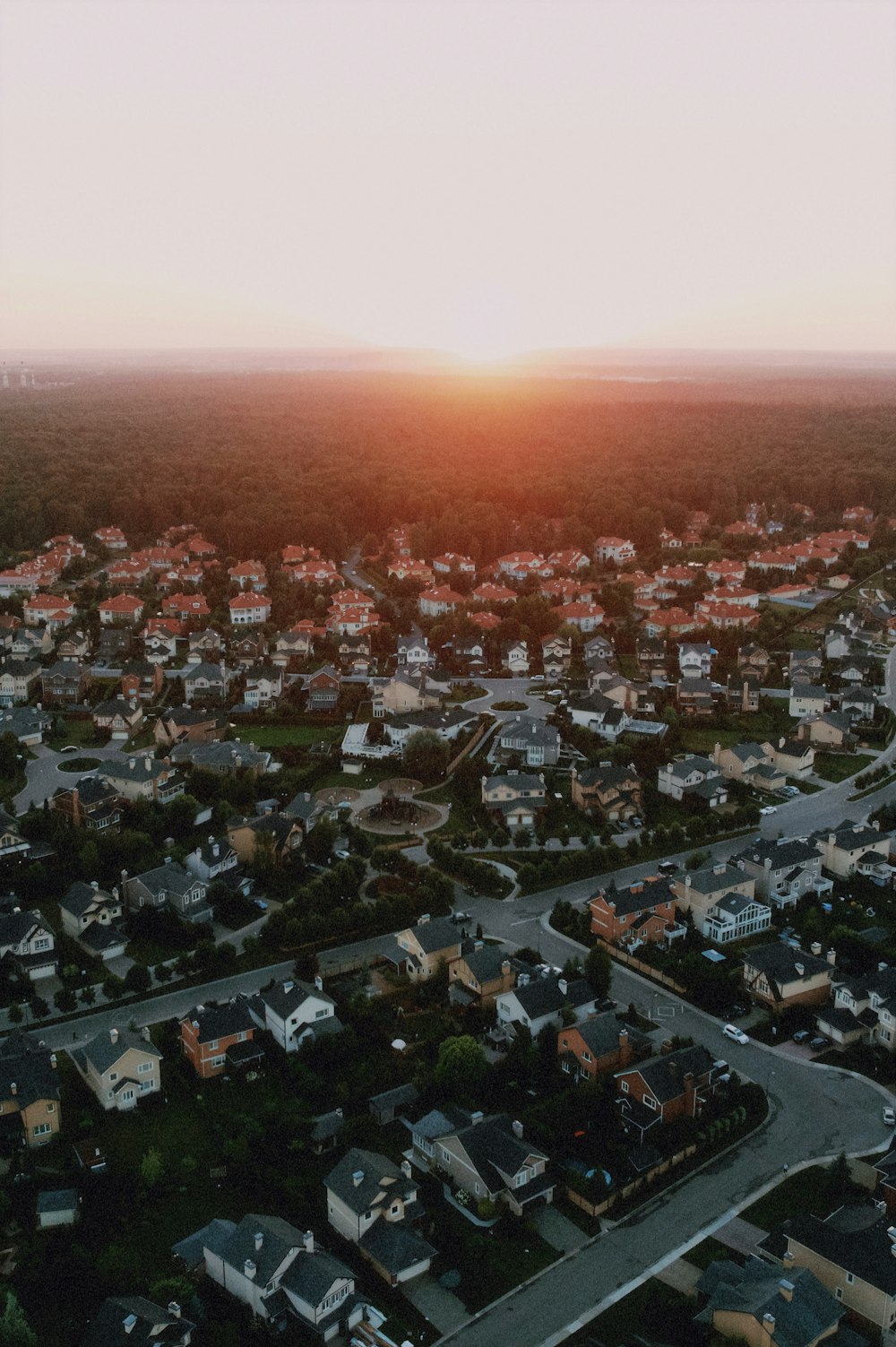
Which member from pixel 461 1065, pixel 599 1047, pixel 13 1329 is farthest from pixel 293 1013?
pixel 13 1329

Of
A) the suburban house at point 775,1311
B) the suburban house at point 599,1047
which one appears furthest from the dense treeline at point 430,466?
the suburban house at point 775,1311

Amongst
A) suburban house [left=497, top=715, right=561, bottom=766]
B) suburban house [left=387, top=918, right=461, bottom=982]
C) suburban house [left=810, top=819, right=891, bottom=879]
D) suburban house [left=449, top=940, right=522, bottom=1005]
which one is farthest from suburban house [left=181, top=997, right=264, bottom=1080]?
suburban house [left=497, top=715, right=561, bottom=766]

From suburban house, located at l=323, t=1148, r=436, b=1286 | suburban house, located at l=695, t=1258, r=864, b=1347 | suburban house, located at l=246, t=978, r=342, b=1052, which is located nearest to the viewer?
suburban house, located at l=695, t=1258, r=864, b=1347

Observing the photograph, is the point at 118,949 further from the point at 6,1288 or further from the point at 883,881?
the point at 883,881

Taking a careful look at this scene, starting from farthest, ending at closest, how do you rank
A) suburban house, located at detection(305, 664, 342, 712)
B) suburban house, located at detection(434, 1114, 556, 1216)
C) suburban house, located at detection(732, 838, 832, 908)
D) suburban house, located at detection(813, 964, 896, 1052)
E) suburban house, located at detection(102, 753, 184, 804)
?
1. suburban house, located at detection(305, 664, 342, 712)
2. suburban house, located at detection(102, 753, 184, 804)
3. suburban house, located at detection(732, 838, 832, 908)
4. suburban house, located at detection(813, 964, 896, 1052)
5. suburban house, located at detection(434, 1114, 556, 1216)

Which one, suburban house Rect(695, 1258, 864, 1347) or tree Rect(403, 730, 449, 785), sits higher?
tree Rect(403, 730, 449, 785)

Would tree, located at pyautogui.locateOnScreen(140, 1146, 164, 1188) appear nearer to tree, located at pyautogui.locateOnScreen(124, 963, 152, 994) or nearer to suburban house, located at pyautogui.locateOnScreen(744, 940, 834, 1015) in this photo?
tree, located at pyautogui.locateOnScreen(124, 963, 152, 994)

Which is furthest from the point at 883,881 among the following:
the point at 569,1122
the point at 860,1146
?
the point at 569,1122
